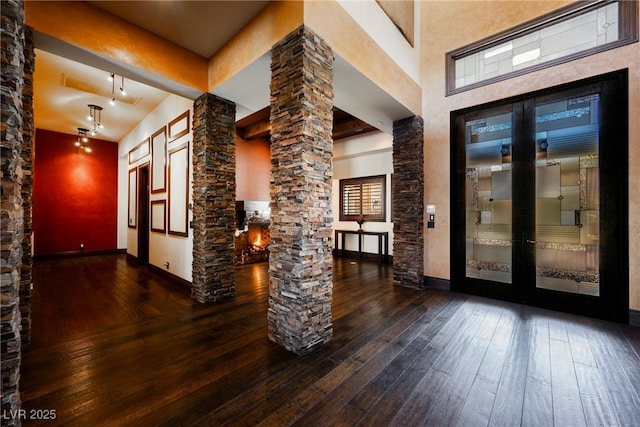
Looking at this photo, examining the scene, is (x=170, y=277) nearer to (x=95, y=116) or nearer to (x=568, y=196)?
(x=95, y=116)

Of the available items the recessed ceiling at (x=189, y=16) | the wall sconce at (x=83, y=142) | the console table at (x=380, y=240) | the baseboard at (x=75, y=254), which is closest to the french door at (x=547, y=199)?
the console table at (x=380, y=240)

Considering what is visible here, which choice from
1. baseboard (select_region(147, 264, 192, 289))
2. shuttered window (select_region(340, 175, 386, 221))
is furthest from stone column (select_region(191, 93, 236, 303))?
shuttered window (select_region(340, 175, 386, 221))

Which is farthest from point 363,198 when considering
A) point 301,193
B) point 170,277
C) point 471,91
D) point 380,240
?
point 301,193

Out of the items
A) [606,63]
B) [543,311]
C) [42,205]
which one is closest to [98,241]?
[42,205]

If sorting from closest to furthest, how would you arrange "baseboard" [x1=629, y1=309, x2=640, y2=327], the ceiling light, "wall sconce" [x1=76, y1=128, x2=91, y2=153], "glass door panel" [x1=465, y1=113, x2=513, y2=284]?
"baseboard" [x1=629, y1=309, x2=640, y2=327] → "glass door panel" [x1=465, y1=113, x2=513, y2=284] → the ceiling light → "wall sconce" [x1=76, y1=128, x2=91, y2=153]

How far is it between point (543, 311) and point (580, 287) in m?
0.52

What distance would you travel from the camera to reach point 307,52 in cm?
239

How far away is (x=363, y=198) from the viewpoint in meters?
7.32

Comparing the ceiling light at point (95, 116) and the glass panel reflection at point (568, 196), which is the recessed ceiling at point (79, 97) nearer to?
the ceiling light at point (95, 116)

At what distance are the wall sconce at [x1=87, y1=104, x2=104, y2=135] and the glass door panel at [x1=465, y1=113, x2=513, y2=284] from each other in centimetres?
724

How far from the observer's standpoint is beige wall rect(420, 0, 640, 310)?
9.88 feet

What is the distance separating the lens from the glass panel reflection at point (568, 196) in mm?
3268

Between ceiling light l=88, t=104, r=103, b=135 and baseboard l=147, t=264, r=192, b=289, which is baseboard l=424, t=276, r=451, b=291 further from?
ceiling light l=88, t=104, r=103, b=135

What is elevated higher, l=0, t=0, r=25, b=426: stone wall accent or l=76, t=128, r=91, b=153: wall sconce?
l=76, t=128, r=91, b=153: wall sconce
